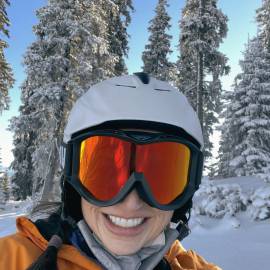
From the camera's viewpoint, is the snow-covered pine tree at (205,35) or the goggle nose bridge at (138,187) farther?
the snow-covered pine tree at (205,35)

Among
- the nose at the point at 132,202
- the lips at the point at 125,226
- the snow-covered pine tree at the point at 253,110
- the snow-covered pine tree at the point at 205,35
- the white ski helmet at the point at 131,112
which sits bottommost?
the lips at the point at 125,226

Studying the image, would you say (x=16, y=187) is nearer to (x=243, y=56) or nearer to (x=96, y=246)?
(x=243, y=56)

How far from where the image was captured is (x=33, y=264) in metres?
1.70

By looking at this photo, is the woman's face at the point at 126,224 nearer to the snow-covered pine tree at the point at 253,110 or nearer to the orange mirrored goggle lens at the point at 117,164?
the orange mirrored goggle lens at the point at 117,164

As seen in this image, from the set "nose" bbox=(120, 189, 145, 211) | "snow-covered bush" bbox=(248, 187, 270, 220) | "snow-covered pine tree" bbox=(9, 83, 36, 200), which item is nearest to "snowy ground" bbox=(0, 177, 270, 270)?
"snow-covered bush" bbox=(248, 187, 270, 220)

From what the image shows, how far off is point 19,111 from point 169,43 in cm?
1343

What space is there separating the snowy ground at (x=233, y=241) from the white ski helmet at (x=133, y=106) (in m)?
4.16

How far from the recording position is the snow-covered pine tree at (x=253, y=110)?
20.8 metres

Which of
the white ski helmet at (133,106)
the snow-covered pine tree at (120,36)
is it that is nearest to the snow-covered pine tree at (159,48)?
the snow-covered pine tree at (120,36)

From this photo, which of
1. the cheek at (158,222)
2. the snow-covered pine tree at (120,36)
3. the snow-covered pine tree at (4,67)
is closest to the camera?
the cheek at (158,222)

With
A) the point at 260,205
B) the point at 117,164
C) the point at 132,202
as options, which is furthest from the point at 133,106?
the point at 260,205

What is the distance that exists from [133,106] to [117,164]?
1.20 feet

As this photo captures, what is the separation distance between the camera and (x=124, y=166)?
6.77 feet

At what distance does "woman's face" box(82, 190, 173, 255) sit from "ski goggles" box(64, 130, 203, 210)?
0.16 ft
